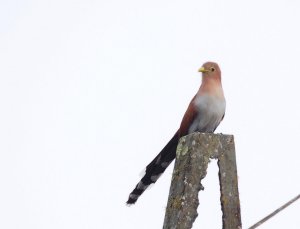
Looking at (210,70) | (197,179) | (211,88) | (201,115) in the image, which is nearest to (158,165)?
(201,115)

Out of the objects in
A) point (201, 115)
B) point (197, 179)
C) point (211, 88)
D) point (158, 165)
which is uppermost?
point (211, 88)

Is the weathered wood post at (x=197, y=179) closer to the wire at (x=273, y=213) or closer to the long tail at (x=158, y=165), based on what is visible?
the wire at (x=273, y=213)

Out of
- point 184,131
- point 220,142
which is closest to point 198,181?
point 220,142

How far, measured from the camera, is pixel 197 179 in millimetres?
4301

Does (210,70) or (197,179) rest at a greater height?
(210,70)

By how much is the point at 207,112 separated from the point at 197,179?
103 inches

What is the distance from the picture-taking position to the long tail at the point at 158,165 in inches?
241

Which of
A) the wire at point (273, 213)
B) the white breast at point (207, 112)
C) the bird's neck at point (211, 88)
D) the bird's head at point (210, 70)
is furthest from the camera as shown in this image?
the bird's head at point (210, 70)

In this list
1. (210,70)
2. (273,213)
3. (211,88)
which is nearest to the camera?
(273,213)

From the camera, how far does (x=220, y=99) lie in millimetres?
7023

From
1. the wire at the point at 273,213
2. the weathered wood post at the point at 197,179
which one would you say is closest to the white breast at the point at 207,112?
the weathered wood post at the point at 197,179

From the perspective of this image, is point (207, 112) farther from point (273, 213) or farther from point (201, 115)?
point (273, 213)

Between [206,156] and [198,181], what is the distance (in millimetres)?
247

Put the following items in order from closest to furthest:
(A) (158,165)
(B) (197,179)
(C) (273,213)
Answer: (C) (273,213) < (B) (197,179) < (A) (158,165)
